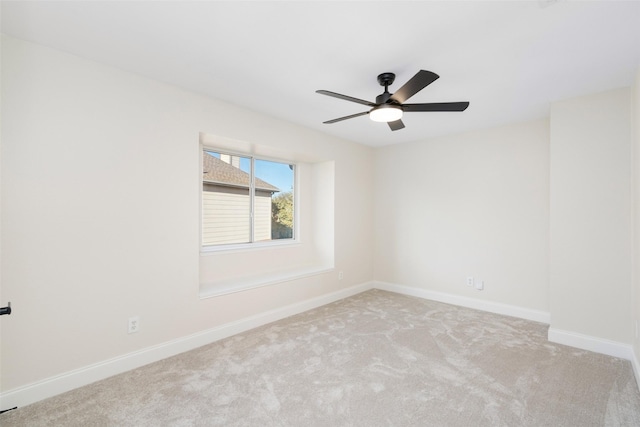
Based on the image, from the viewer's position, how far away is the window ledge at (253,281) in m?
3.04

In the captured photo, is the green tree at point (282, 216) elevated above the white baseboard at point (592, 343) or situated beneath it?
elevated above

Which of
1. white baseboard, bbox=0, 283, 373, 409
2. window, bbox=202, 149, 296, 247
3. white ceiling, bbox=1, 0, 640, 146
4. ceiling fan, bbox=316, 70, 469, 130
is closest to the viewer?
white ceiling, bbox=1, 0, 640, 146

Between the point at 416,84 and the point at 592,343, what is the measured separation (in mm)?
2876

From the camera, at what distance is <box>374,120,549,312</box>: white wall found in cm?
353

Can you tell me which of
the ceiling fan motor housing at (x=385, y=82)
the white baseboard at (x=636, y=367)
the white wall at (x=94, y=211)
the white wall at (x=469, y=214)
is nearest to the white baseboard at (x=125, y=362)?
the white wall at (x=94, y=211)

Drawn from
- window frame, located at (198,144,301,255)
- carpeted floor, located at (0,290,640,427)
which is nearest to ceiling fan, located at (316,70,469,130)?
window frame, located at (198,144,301,255)

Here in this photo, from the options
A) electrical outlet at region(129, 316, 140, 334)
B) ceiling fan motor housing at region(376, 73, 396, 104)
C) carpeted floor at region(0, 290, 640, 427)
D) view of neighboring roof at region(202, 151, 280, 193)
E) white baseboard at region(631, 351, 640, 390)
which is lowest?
carpeted floor at region(0, 290, 640, 427)

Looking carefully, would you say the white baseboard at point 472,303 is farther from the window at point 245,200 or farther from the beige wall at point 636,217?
the window at point 245,200

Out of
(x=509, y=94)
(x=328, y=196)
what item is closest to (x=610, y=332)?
(x=509, y=94)

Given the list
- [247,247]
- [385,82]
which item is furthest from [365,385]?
[385,82]

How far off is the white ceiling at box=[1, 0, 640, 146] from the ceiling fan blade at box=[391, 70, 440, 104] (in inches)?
10.2

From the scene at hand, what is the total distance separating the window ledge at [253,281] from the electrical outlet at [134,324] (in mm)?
559

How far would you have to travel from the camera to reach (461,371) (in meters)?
2.34

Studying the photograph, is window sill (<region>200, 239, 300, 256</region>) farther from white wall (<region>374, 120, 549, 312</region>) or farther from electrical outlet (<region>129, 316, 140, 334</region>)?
white wall (<region>374, 120, 549, 312</region>)
